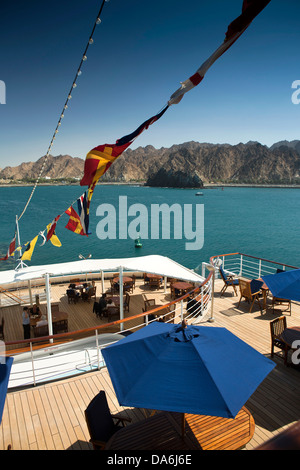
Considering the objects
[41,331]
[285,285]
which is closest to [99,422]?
[285,285]

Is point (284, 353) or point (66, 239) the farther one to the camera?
point (66, 239)

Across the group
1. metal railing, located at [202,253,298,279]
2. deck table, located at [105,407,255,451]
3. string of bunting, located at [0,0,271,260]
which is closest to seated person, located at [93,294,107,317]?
string of bunting, located at [0,0,271,260]

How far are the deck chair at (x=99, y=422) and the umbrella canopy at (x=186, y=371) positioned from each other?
62cm

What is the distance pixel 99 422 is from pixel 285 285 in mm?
4451

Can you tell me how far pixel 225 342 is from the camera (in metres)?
3.62

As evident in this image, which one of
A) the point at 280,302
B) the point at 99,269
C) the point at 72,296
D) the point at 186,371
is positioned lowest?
the point at 72,296

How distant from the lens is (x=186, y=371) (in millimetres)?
3133

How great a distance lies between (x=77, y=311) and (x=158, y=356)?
8138 mm

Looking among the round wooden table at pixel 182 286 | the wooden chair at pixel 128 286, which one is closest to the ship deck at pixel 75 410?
the round wooden table at pixel 182 286

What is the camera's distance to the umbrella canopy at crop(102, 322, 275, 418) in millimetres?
2912

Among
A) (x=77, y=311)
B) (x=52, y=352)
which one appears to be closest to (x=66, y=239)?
(x=77, y=311)

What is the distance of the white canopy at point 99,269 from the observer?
335 inches

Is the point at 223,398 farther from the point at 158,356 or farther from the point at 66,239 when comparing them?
the point at 66,239

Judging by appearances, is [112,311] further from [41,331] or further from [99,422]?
[99,422]
